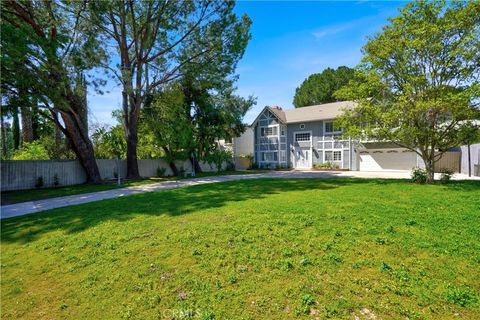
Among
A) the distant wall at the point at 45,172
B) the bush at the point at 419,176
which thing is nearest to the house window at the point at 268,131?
the distant wall at the point at 45,172

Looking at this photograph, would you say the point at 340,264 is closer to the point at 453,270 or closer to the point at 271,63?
the point at 453,270

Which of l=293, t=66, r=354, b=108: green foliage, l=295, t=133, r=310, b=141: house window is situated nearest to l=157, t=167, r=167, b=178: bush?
l=295, t=133, r=310, b=141: house window

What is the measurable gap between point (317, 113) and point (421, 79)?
19.3m

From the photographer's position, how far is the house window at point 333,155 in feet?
87.5

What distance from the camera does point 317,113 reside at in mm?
28938


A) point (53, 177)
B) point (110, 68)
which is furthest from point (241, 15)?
point (53, 177)

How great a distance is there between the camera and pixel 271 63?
13.4m

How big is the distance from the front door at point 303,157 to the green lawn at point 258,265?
73.3 ft

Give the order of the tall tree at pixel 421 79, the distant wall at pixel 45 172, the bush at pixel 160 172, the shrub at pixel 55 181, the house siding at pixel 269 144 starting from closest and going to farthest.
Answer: the tall tree at pixel 421 79 < the distant wall at pixel 45 172 < the shrub at pixel 55 181 < the bush at pixel 160 172 < the house siding at pixel 269 144

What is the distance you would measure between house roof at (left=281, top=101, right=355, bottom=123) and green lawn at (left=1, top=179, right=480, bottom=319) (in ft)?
71.0

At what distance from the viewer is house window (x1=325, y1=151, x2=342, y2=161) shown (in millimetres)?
26656

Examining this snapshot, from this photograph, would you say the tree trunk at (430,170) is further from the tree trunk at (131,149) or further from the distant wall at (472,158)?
the tree trunk at (131,149)

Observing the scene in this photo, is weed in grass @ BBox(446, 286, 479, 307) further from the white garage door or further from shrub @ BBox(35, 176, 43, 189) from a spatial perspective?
the white garage door

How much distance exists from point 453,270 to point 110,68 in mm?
18351
